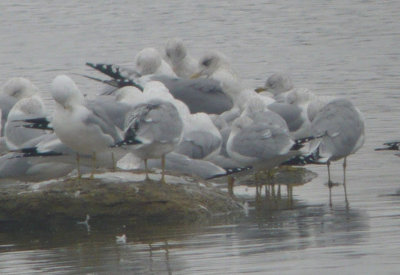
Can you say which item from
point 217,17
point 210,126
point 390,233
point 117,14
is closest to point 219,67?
point 210,126

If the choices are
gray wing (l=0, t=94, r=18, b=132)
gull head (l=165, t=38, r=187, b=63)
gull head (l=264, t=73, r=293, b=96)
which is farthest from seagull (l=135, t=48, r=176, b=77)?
gray wing (l=0, t=94, r=18, b=132)

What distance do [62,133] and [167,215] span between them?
1.01m

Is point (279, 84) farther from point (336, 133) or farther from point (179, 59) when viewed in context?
point (336, 133)

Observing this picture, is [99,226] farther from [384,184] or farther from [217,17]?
[217,17]

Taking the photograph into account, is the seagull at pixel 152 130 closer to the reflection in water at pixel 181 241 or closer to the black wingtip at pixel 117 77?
the reflection in water at pixel 181 241

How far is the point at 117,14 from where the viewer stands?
2800 centimetres

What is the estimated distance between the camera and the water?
280 inches

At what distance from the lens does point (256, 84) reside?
1736cm

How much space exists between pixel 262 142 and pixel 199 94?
3.59 meters

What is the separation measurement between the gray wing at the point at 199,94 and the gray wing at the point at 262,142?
3.19m

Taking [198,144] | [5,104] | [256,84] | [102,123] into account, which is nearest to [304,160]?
[198,144]

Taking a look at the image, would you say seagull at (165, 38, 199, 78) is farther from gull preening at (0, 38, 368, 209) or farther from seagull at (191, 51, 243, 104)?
gull preening at (0, 38, 368, 209)

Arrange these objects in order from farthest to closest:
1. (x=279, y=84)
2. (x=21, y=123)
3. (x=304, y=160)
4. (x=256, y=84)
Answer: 1. (x=256, y=84)
2. (x=279, y=84)
3. (x=21, y=123)
4. (x=304, y=160)

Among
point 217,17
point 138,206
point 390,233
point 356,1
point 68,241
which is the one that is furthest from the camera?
point 356,1
